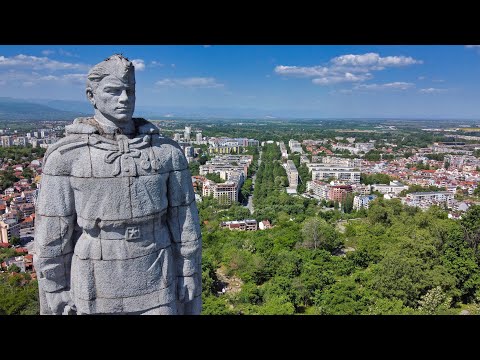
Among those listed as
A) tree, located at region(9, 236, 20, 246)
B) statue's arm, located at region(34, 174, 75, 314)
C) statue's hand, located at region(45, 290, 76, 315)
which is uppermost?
statue's arm, located at region(34, 174, 75, 314)

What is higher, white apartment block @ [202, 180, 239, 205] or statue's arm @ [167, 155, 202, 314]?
statue's arm @ [167, 155, 202, 314]

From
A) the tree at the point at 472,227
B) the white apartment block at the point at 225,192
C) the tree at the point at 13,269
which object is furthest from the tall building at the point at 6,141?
the tree at the point at 472,227

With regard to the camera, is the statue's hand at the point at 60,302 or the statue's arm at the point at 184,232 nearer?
the statue's hand at the point at 60,302

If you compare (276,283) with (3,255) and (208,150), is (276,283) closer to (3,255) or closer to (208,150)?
(3,255)

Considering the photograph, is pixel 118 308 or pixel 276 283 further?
pixel 276 283

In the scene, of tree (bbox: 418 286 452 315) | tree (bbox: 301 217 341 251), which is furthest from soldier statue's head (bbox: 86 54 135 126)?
tree (bbox: 301 217 341 251)

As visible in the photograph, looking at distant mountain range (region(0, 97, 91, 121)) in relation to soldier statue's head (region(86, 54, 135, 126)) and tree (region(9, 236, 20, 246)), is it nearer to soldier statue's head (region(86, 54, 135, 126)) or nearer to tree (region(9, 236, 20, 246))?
tree (region(9, 236, 20, 246))

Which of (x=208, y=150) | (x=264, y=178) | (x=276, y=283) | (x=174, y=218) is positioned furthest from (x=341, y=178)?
(x=174, y=218)

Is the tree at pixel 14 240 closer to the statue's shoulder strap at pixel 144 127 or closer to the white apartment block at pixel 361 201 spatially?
the statue's shoulder strap at pixel 144 127
